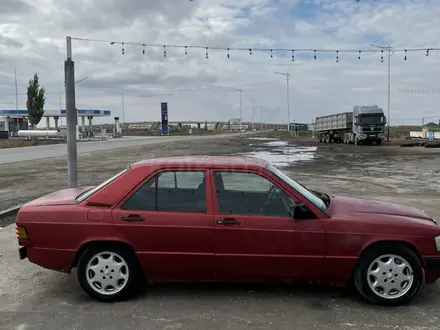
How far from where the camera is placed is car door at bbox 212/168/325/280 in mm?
4230

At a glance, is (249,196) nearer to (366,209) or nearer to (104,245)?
(366,209)

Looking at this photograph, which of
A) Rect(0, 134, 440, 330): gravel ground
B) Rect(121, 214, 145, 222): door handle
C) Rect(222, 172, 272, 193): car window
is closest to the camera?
Rect(0, 134, 440, 330): gravel ground

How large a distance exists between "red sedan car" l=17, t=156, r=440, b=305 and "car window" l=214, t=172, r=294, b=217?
1 centimetres

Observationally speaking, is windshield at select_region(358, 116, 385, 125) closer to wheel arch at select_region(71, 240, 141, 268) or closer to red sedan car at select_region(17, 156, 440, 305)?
red sedan car at select_region(17, 156, 440, 305)

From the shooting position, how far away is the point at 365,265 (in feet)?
14.0

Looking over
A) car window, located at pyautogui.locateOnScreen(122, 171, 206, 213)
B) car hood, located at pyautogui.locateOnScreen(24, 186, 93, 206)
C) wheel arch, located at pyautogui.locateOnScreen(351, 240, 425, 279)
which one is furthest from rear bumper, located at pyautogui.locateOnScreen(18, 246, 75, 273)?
wheel arch, located at pyautogui.locateOnScreen(351, 240, 425, 279)

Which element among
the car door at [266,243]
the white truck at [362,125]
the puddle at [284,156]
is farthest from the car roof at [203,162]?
the white truck at [362,125]

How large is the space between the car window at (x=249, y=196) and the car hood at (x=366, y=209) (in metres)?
0.53

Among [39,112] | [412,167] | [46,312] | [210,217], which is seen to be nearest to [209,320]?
[210,217]

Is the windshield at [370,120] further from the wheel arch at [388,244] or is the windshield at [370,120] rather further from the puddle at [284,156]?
the wheel arch at [388,244]

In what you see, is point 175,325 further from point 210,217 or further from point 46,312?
point 46,312

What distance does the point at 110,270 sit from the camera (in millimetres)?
4379

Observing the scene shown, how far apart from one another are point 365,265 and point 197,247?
164 centimetres

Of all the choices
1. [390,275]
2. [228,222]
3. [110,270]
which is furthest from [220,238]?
[390,275]
